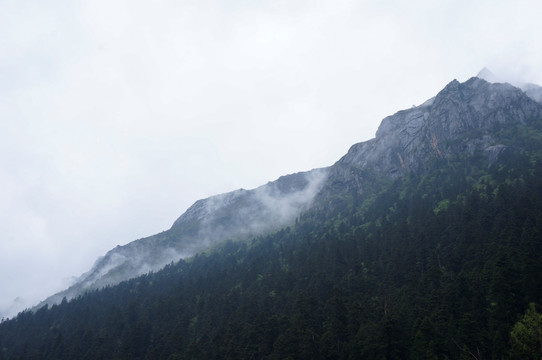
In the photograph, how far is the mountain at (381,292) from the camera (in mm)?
54422

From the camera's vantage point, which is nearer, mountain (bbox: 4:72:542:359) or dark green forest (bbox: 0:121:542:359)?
dark green forest (bbox: 0:121:542:359)

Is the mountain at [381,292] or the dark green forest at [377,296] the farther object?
the mountain at [381,292]

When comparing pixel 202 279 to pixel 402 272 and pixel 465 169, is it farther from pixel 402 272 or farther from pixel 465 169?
pixel 465 169

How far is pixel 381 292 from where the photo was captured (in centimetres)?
7906

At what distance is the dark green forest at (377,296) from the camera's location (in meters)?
54.1

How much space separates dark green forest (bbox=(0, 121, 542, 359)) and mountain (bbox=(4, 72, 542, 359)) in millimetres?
290

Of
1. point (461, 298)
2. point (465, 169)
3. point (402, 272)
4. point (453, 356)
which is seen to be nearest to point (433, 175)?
point (465, 169)

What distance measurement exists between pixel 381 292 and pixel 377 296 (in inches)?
62.5

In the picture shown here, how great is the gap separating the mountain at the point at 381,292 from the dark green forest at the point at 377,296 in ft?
0.95

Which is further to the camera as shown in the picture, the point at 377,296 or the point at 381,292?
the point at 381,292

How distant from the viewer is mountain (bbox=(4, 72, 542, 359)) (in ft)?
179

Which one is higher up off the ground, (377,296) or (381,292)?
(381,292)

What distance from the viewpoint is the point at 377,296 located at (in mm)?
78250

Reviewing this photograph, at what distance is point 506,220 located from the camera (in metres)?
81.5
